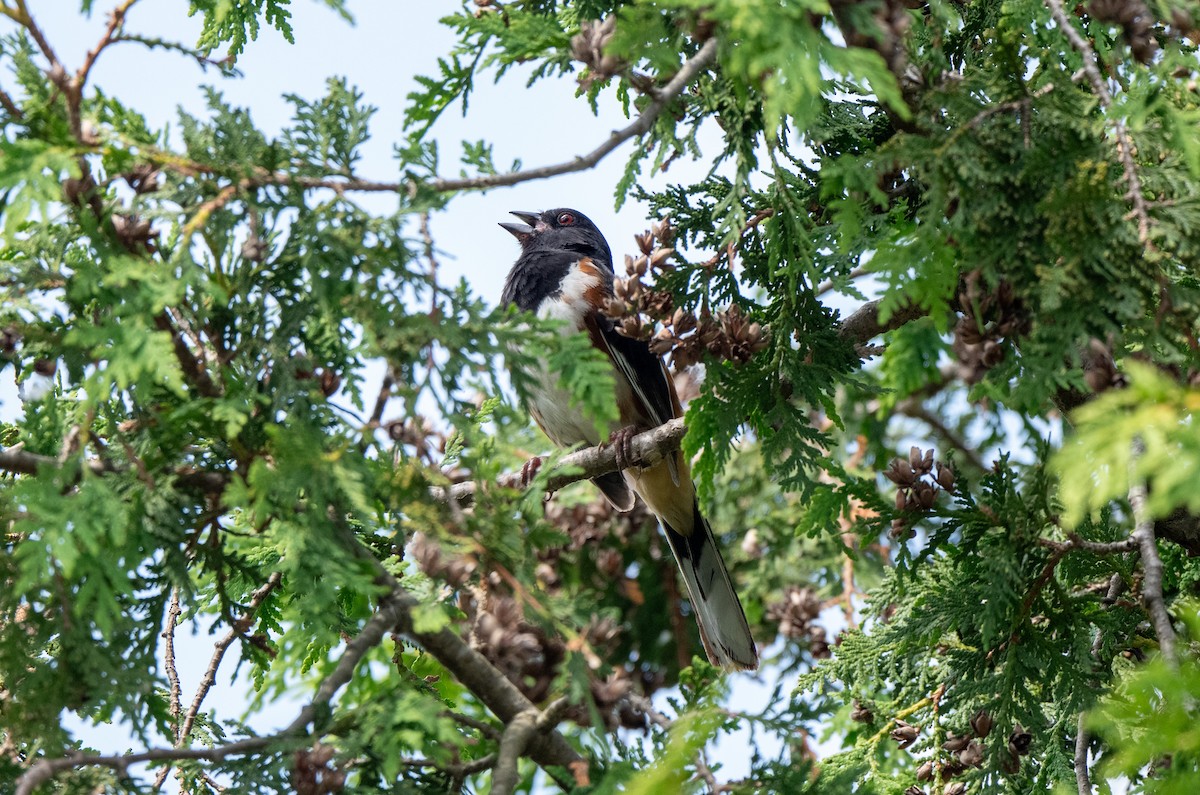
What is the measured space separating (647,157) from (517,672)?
1104 millimetres

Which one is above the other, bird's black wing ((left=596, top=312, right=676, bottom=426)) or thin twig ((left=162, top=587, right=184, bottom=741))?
bird's black wing ((left=596, top=312, right=676, bottom=426))

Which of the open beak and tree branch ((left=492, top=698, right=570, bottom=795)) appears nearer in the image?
tree branch ((left=492, top=698, right=570, bottom=795))

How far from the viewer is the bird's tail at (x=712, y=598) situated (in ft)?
13.7

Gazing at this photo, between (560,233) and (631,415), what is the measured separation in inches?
38.2

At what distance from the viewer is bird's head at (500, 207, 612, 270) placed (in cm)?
493

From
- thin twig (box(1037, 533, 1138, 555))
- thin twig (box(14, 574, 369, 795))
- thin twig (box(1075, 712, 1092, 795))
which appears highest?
thin twig (box(1037, 533, 1138, 555))

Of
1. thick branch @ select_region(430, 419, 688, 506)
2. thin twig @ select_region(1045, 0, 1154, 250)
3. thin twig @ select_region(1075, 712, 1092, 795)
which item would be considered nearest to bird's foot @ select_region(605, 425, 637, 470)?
thick branch @ select_region(430, 419, 688, 506)

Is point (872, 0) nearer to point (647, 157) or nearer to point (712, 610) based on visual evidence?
point (647, 157)

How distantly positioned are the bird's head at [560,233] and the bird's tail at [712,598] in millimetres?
1277

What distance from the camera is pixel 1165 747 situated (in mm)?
1790

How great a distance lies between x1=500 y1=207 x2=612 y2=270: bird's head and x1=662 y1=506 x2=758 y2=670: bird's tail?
128 cm

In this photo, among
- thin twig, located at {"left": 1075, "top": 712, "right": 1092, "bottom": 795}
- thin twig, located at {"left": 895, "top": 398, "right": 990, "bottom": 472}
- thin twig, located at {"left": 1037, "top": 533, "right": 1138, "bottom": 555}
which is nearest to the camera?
thin twig, located at {"left": 1037, "top": 533, "right": 1138, "bottom": 555}

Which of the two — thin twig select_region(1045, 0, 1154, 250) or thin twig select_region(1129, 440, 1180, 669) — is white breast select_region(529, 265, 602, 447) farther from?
thin twig select_region(1045, 0, 1154, 250)

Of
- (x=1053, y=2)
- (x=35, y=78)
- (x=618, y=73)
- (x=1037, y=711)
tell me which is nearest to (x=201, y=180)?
(x=35, y=78)
